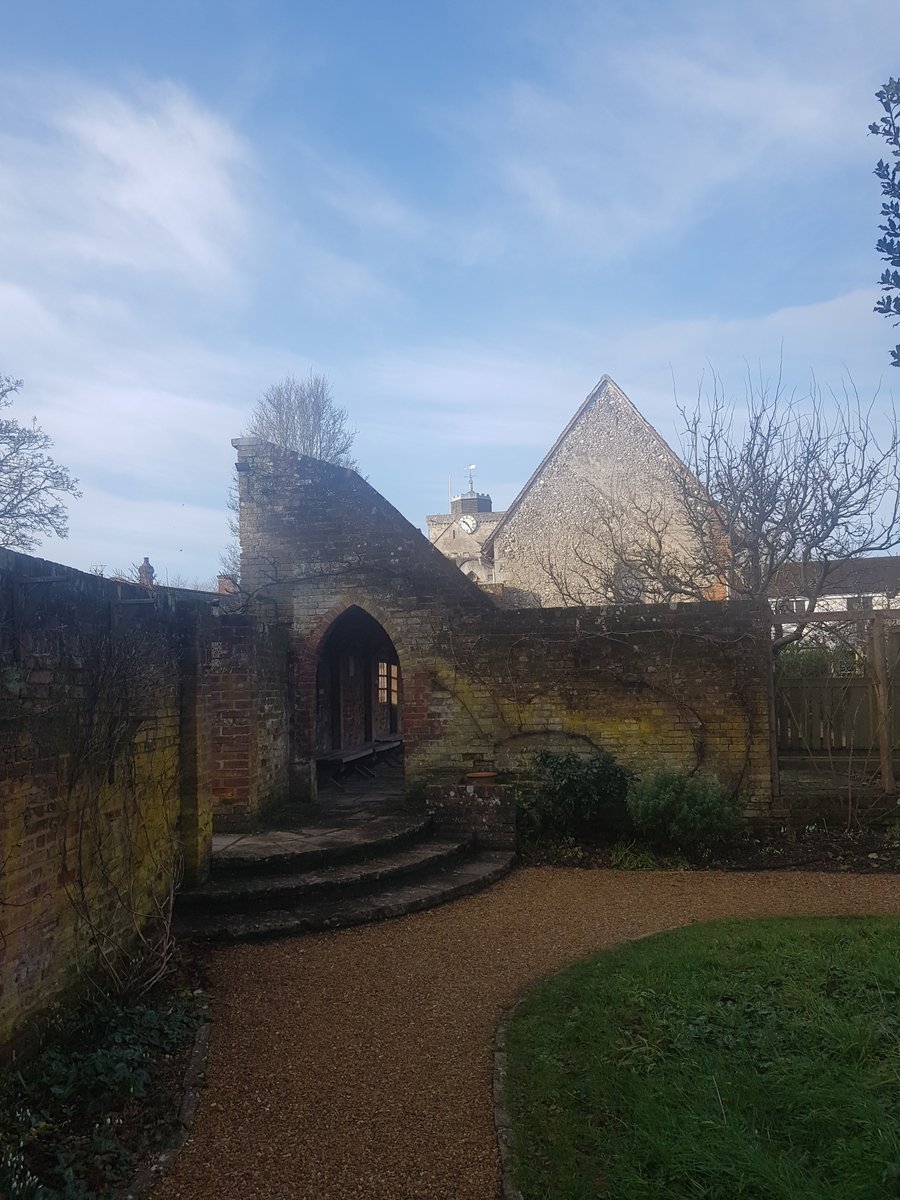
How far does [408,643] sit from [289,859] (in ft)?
12.9

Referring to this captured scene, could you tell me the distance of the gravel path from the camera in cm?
372

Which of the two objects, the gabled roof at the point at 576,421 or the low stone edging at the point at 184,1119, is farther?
the gabled roof at the point at 576,421

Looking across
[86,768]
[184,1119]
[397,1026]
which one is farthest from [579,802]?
[184,1119]

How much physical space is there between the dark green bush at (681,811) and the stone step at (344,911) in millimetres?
1792

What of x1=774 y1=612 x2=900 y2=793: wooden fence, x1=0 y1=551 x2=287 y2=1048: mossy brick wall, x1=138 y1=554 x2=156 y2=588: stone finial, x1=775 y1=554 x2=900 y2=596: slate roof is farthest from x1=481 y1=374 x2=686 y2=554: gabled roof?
x1=0 y1=551 x2=287 y2=1048: mossy brick wall

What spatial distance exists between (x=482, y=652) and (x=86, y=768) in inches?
255

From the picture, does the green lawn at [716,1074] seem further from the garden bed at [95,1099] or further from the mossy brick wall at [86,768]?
the mossy brick wall at [86,768]

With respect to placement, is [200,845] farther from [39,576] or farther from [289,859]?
[39,576]

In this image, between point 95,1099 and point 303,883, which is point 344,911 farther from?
point 95,1099

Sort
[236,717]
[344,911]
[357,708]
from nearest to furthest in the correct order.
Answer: [344,911], [236,717], [357,708]

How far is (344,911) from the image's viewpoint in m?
7.27

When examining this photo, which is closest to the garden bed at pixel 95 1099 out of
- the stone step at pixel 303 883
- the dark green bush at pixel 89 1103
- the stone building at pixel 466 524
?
the dark green bush at pixel 89 1103

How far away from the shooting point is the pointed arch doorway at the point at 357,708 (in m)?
13.9

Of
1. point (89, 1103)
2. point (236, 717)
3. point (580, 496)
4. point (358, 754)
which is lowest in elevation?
point (89, 1103)
